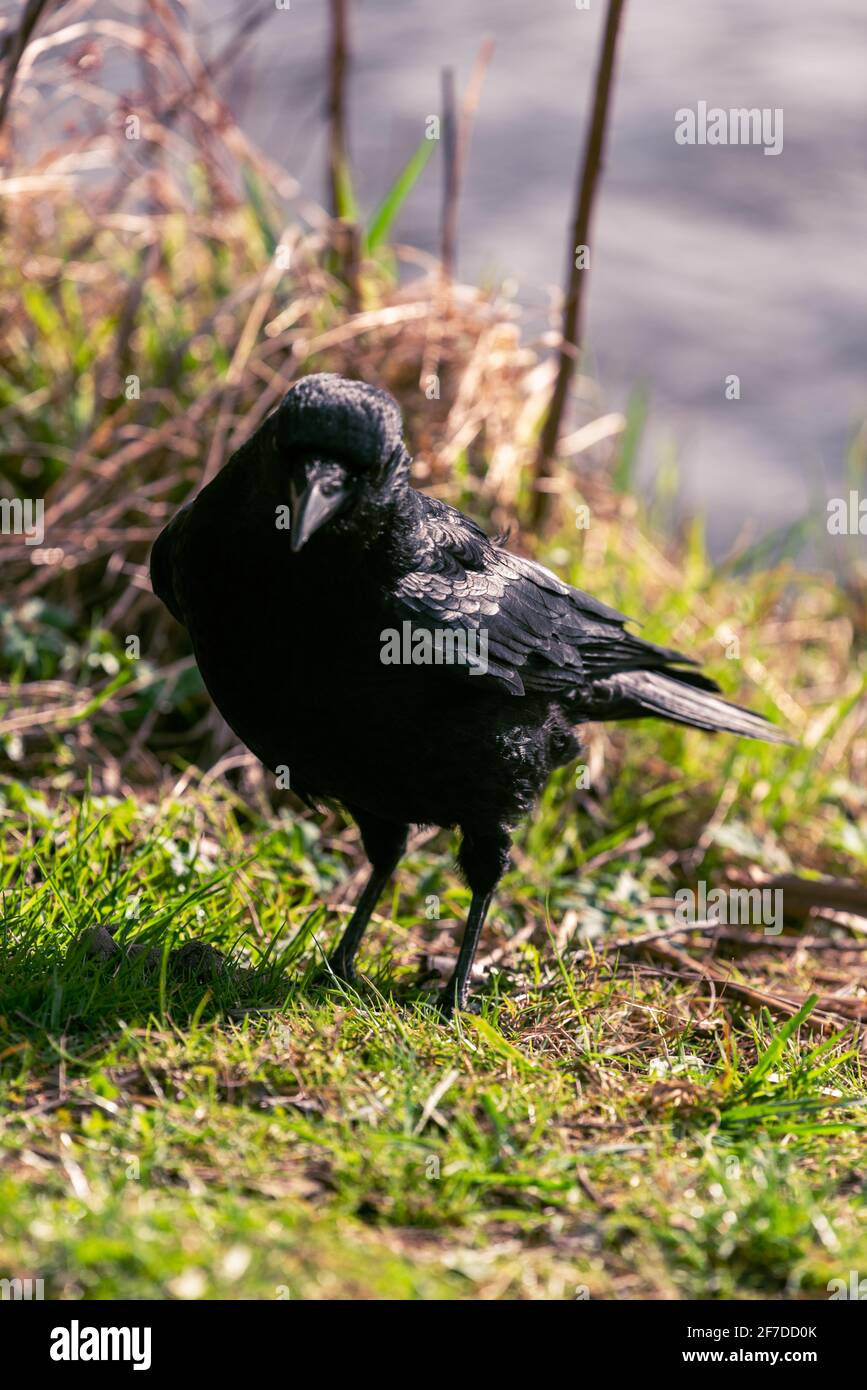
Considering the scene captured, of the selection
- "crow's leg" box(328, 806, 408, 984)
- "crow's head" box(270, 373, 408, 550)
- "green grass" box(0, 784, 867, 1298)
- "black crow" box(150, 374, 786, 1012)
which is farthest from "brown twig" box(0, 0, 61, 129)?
"crow's leg" box(328, 806, 408, 984)

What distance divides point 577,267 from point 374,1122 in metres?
3.61

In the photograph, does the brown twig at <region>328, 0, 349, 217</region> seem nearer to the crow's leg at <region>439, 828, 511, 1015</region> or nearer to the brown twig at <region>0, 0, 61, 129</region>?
the brown twig at <region>0, 0, 61, 129</region>

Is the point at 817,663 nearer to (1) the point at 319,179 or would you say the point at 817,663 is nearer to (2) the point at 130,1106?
(2) the point at 130,1106

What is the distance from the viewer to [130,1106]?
2.86 m

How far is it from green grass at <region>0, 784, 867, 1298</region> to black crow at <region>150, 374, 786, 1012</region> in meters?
0.46

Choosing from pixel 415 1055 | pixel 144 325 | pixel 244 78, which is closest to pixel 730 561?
pixel 144 325

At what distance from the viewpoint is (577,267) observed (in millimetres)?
A: 5449

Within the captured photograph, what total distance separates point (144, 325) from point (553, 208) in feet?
15.6

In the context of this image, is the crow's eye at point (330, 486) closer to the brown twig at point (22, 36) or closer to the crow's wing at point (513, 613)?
the crow's wing at point (513, 613)

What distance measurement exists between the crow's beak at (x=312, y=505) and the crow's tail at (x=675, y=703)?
1.38 m

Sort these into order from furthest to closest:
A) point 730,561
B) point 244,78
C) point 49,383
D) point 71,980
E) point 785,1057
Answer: point 244,78, point 730,561, point 49,383, point 785,1057, point 71,980

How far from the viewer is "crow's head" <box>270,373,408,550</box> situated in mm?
3057

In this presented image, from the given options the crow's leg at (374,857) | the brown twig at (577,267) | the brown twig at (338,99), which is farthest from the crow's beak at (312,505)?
the brown twig at (338,99)

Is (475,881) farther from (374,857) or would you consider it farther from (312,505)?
(312,505)
